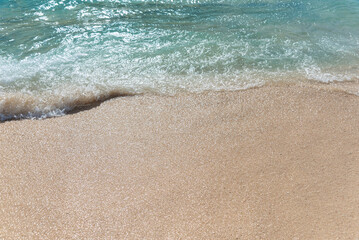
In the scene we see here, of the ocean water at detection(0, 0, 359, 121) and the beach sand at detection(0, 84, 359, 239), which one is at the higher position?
the ocean water at detection(0, 0, 359, 121)

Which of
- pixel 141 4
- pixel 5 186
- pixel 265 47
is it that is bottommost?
pixel 5 186

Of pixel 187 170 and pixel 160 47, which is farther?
pixel 160 47

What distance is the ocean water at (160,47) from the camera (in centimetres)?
411

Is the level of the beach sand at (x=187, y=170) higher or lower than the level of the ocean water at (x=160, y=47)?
lower

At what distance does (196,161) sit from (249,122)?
95cm

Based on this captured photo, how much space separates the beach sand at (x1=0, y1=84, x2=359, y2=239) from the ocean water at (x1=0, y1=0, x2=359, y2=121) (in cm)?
46

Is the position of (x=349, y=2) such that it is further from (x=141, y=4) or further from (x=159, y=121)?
(x=159, y=121)

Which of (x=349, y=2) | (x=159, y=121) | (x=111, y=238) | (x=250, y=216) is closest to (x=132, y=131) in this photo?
(x=159, y=121)

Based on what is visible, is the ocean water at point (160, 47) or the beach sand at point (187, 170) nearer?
the beach sand at point (187, 170)

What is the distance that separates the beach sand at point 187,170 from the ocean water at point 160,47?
0.46m

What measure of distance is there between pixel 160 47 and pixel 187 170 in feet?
9.23

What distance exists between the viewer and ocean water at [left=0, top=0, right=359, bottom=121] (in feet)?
13.5

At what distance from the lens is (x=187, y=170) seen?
2930mm

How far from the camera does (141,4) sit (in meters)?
6.36
